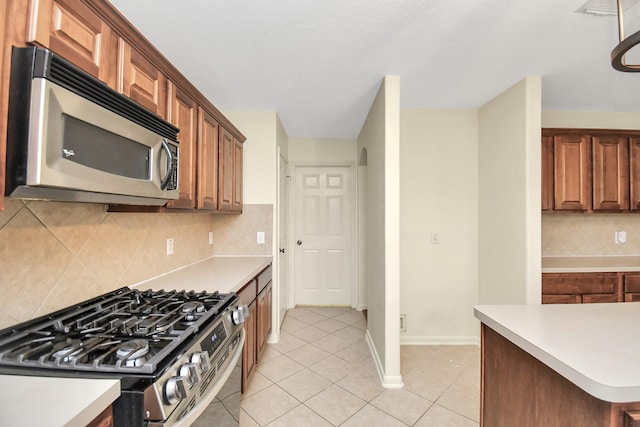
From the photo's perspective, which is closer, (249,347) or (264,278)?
(249,347)

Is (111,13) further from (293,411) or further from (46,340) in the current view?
(293,411)

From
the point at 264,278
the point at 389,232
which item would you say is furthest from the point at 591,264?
the point at 264,278

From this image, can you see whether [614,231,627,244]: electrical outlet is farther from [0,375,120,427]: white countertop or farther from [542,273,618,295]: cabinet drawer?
[0,375,120,427]: white countertop

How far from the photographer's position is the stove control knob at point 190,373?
33.4 inches

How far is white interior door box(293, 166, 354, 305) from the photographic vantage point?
4059 mm

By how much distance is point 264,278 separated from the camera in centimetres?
247

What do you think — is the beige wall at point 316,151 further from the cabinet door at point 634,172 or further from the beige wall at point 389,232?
the cabinet door at point 634,172

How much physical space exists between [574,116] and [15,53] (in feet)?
14.1

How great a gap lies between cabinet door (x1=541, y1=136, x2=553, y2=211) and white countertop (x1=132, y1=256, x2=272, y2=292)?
274cm

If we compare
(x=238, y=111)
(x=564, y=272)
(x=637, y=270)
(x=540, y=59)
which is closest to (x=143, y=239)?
(x=238, y=111)

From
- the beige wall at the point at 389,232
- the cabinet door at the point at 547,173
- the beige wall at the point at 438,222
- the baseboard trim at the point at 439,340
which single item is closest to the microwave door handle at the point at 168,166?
the beige wall at the point at 389,232

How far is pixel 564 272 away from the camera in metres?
2.36

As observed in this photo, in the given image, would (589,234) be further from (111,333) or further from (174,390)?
(111,333)

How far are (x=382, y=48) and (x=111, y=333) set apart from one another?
213 centimetres
